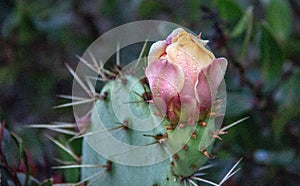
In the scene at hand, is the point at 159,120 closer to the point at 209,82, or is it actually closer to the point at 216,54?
the point at 209,82

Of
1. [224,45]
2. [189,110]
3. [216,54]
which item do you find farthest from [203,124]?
[216,54]

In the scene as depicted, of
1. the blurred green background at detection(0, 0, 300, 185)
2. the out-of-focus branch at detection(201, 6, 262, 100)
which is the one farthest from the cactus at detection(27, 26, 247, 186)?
the out-of-focus branch at detection(201, 6, 262, 100)

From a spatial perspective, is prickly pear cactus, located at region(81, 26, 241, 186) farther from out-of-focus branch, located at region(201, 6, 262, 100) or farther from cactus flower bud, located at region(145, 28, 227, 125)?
out-of-focus branch, located at region(201, 6, 262, 100)

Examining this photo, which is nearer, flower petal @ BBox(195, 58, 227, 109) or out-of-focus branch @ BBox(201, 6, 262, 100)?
flower petal @ BBox(195, 58, 227, 109)

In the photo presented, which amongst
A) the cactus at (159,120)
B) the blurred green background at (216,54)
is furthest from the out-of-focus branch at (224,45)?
the cactus at (159,120)

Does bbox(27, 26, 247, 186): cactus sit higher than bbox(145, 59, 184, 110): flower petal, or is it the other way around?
bbox(145, 59, 184, 110): flower petal

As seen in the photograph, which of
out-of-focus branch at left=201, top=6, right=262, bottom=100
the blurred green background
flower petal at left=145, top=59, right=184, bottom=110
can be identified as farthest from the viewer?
the blurred green background

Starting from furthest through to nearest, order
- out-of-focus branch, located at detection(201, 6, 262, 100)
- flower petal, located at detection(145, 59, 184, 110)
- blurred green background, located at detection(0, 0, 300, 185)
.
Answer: blurred green background, located at detection(0, 0, 300, 185) < out-of-focus branch, located at detection(201, 6, 262, 100) < flower petal, located at detection(145, 59, 184, 110)

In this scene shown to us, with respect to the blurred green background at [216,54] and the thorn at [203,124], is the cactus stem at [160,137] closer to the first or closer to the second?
the thorn at [203,124]
